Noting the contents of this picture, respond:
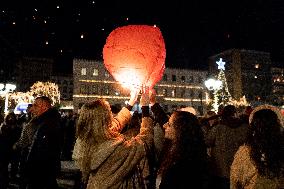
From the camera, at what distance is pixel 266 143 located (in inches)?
117

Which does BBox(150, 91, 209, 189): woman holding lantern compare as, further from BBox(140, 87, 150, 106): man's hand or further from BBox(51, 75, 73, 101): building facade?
BBox(51, 75, 73, 101): building facade

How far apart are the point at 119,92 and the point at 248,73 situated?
3588 cm

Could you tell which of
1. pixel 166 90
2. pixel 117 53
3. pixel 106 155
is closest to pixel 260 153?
pixel 106 155

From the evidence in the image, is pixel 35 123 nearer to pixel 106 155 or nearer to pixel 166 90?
→ pixel 106 155

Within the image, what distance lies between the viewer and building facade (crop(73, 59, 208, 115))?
62875 millimetres

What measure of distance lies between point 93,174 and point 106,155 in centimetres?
26

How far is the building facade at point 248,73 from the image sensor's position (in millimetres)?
83438

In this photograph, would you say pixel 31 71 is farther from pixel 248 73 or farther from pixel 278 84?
pixel 278 84

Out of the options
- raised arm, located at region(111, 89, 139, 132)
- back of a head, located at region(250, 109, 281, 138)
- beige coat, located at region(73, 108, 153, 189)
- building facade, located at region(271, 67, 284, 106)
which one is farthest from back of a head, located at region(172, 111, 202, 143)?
building facade, located at region(271, 67, 284, 106)

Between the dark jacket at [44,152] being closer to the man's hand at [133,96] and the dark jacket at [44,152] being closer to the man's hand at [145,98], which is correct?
the man's hand at [133,96]

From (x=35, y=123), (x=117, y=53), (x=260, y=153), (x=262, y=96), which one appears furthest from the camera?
(x=262, y=96)

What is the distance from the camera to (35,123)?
18.1ft

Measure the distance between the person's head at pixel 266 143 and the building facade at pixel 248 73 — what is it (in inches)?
3252

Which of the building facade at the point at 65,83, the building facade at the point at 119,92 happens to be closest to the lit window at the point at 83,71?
the building facade at the point at 119,92
